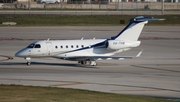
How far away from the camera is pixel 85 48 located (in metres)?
42.0

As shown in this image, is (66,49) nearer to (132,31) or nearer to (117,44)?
(117,44)

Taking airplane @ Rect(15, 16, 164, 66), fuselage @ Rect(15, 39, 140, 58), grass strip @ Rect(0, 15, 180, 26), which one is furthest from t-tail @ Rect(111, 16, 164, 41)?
grass strip @ Rect(0, 15, 180, 26)

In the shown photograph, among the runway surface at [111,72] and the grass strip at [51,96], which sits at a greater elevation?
the grass strip at [51,96]

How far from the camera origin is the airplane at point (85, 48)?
41531 mm

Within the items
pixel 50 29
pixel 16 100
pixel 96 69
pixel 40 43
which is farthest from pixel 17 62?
pixel 50 29

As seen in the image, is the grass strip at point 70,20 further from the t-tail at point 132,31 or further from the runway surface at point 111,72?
the t-tail at point 132,31

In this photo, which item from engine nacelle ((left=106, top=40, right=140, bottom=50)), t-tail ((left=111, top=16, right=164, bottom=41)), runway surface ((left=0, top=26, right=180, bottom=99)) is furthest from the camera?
t-tail ((left=111, top=16, right=164, bottom=41))

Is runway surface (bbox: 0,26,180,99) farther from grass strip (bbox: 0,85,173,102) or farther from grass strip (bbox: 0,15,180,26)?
grass strip (bbox: 0,15,180,26)

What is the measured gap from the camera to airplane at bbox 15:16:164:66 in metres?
41.5

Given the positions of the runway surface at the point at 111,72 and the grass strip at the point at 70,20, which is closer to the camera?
the runway surface at the point at 111,72

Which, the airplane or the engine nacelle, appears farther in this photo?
the engine nacelle

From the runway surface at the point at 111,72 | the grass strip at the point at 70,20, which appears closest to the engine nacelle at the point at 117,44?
the runway surface at the point at 111,72

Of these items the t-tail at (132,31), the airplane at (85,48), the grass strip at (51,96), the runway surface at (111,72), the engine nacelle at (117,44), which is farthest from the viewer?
the t-tail at (132,31)

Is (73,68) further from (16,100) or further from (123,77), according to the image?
(16,100)
